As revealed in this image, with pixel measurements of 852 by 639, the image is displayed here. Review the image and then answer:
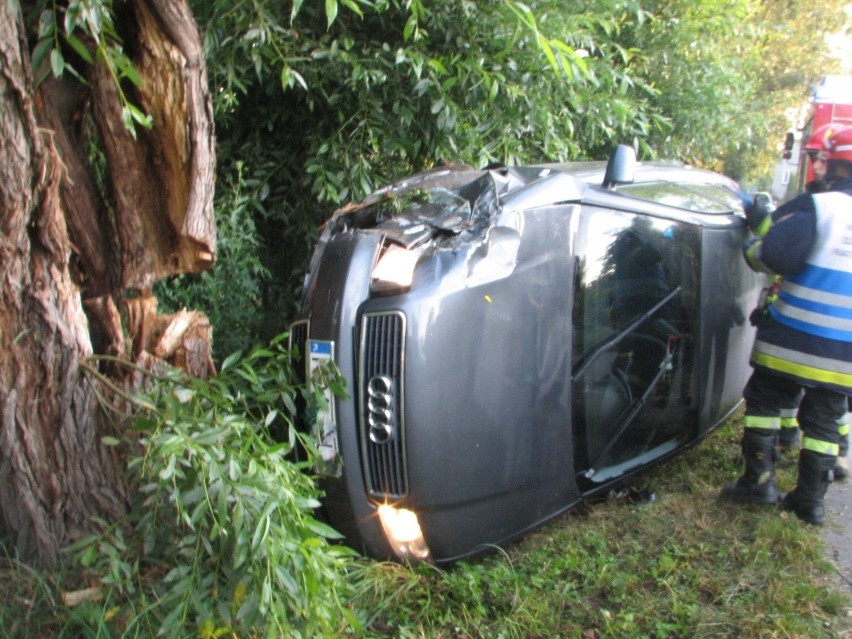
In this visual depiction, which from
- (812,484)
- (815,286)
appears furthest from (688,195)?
(812,484)

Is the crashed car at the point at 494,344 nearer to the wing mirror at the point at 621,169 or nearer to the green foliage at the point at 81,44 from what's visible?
the wing mirror at the point at 621,169

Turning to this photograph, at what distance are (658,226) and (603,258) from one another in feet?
1.67

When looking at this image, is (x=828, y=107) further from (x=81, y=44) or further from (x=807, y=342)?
(x=81, y=44)

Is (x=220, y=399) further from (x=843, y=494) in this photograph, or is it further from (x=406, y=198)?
(x=843, y=494)

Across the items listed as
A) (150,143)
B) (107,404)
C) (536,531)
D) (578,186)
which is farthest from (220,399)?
(578,186)

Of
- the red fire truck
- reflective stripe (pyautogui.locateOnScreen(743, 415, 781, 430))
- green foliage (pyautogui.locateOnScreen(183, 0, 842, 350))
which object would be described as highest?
green foliage (pyautogui.locateOnScreen(183, 0, 842, 350))

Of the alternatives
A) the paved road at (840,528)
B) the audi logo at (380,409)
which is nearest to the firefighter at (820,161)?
the paved road at (840,528)

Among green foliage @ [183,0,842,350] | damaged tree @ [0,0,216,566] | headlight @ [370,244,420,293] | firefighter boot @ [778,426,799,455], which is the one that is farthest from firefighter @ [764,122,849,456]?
damaged tree @ [0,0,216,566]

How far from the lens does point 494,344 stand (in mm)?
3189

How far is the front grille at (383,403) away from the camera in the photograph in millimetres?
3023

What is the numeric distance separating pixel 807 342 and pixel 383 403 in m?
2.04

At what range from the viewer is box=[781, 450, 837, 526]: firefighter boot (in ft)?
12.2

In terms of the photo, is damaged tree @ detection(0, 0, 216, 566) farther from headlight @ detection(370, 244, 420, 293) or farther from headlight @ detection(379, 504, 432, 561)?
headlight @ detection(379, 504, 432, 561)

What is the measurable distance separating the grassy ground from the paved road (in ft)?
0.26
